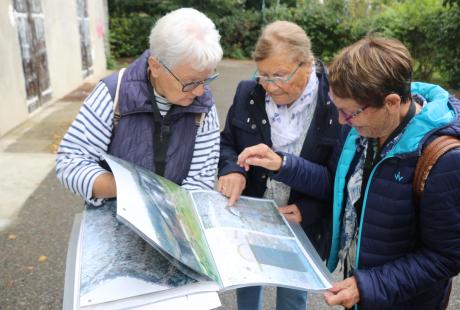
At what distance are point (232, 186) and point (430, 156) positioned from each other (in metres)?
0.78

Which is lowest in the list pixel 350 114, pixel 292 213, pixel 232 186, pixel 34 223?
pixel 34 223

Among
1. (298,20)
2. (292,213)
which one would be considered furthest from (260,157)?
(298,20)

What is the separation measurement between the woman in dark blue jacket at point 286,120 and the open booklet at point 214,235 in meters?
0.17

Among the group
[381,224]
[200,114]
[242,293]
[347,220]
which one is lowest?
[242,293]

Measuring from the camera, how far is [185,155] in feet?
5.50

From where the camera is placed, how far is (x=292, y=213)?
182cm

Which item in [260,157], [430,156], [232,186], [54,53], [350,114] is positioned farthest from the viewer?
[54,53]

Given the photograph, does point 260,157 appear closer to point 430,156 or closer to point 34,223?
point 430,156

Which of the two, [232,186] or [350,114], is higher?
[350,114]

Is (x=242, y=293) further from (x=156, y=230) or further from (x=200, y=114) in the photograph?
(x=156, y=230)

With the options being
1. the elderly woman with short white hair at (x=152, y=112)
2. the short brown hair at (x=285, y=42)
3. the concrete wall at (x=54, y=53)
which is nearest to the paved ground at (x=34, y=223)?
the concrete wall at (x=54, y=53)

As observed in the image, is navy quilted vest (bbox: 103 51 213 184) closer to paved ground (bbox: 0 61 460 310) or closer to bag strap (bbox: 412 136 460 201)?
bag strap (bbox: 412 136 460 201)

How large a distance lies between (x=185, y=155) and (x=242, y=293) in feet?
2.96

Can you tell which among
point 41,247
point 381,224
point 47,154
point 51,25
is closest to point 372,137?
point 381,224
